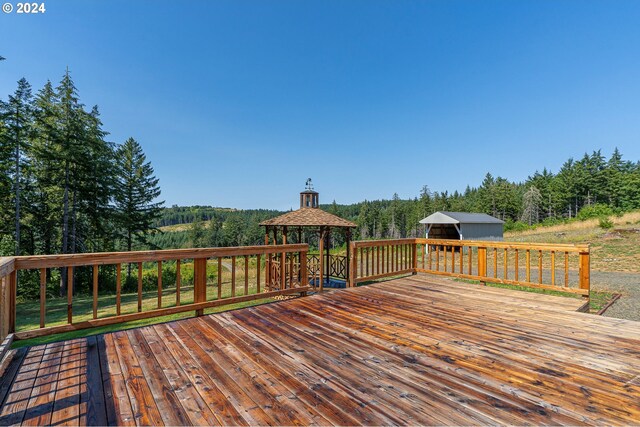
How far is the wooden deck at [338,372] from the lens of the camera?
148 cm

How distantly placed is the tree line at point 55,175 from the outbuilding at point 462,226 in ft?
68.7

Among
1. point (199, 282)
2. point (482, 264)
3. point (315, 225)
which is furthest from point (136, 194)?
point (482, 264)

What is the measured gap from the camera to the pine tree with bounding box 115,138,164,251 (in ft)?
67.0

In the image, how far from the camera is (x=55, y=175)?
14.6m

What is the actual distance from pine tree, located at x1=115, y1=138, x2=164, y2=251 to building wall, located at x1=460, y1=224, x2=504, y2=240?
23.5 metres

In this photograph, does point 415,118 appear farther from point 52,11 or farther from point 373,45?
point 52,11

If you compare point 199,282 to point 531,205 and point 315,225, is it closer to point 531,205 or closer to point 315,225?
point 315,225

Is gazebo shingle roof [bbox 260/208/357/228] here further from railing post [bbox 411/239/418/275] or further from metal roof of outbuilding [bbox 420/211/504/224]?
metal roof of outbuilding [bbox 420/211/504/224]

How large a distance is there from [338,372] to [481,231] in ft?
72.9

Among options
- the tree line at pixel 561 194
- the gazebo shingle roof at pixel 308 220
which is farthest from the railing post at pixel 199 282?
the tree line at pixel 561 194

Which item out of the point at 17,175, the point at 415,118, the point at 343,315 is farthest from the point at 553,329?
the point at 17,175

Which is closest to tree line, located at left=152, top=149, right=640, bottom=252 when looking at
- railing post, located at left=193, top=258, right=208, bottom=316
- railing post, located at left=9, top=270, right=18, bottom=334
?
railing post, located at left=193, top=258, right=208, bottom=316

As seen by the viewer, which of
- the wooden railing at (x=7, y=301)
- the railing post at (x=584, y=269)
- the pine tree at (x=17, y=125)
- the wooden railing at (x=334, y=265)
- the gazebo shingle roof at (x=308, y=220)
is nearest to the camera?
the wooden railing at (x=7, y=301)

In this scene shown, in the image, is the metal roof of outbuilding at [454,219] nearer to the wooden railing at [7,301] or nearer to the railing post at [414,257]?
the railing post at [414,257]
